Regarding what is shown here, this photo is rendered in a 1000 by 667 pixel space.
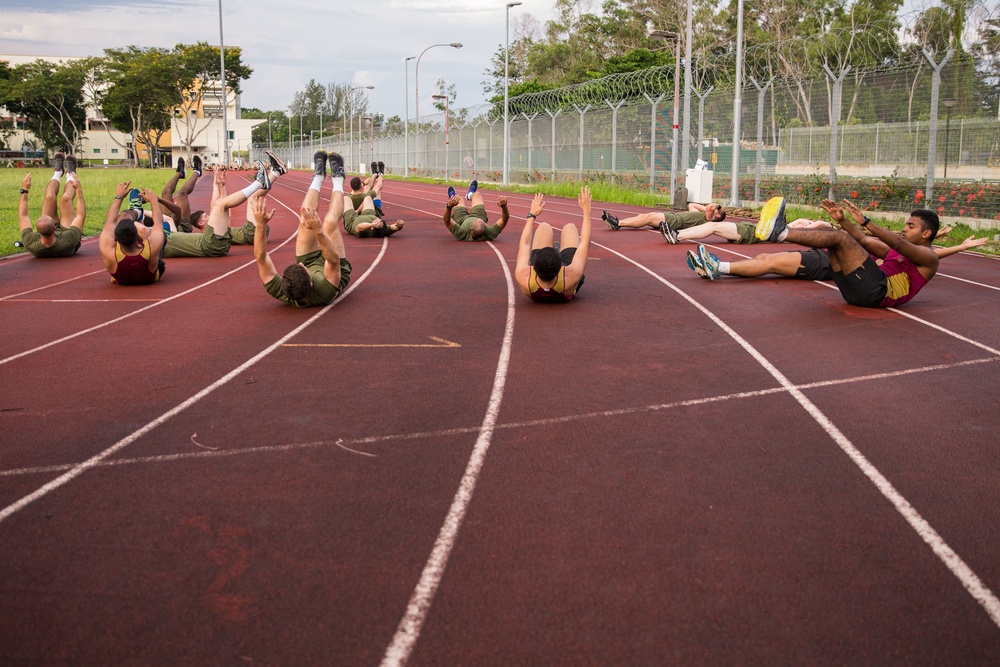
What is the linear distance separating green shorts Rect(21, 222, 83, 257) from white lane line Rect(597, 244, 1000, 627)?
9935 mm

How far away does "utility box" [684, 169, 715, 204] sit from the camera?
2173cm

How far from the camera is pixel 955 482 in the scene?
14.3ft

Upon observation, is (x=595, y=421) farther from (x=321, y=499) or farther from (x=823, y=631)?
(x=823, y=631)

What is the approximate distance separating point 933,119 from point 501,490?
48.7ft

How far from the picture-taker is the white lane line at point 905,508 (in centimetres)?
328

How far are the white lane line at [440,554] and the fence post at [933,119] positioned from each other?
1323 centimetres

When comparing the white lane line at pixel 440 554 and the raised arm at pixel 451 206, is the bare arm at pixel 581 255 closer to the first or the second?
the white lane line at pixel 440 554

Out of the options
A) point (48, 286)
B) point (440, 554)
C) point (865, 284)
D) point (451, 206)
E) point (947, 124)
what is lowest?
point (440, 554)

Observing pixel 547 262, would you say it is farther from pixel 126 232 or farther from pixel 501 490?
pixel 126 232

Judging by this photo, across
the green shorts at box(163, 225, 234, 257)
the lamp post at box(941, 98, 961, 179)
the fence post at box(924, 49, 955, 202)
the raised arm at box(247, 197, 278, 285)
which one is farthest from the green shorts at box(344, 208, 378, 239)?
the lamp post at box(941, 98, 961, 179)

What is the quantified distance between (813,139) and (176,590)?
18.9m

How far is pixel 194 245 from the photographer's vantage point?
40.8 feet

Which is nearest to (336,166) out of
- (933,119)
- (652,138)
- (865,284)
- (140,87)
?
(865,284)

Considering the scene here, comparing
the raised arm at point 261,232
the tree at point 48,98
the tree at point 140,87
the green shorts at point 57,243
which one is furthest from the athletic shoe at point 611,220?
the tree at point 48,98
